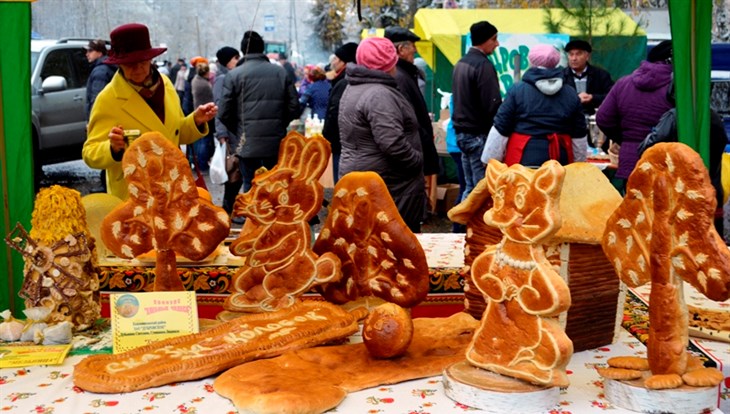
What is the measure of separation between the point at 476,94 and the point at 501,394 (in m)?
3.35

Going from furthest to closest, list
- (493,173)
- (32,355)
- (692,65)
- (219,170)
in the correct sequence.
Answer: (219,170)
(692,65)
(32,355)
(493,173)

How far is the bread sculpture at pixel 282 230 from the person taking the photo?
92.7 inches

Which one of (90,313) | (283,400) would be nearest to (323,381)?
(283,400)

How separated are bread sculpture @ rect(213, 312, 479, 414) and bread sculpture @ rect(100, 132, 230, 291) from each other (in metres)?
0.41

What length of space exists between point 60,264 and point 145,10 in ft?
14.7

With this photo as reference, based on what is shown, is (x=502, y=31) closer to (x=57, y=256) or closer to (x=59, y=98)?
(x=59, y=98)

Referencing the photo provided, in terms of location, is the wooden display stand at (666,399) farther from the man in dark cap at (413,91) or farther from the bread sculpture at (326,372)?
the man in dark cap at (413,91)

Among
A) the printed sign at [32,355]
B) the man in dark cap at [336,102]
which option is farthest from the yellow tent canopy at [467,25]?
the printed sign at [32,355]

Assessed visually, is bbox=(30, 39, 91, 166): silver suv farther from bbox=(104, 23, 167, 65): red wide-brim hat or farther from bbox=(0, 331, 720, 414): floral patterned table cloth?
bbox=(0, 331, 720, 414): floral patterned table cloth

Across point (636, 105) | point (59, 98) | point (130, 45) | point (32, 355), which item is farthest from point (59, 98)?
point (32, 355)

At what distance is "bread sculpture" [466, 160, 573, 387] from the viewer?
176 centimetres

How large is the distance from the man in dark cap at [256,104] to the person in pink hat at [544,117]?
1474 mm

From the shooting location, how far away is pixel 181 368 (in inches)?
77.3

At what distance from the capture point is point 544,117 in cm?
429
